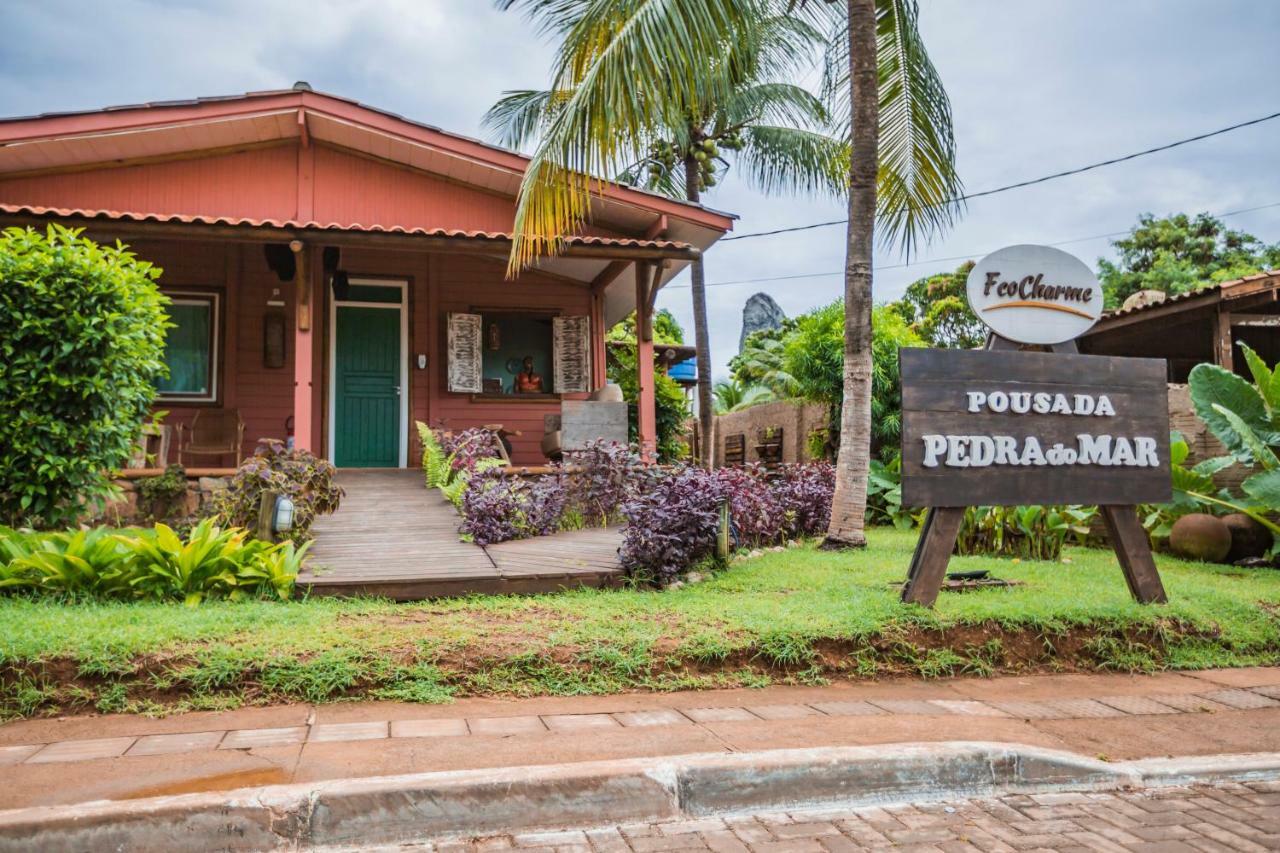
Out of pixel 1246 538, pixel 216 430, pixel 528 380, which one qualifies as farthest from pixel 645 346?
pixel 1246 538

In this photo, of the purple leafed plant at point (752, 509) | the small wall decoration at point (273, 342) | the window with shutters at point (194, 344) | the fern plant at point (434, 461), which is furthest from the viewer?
the small wall decoration at point (273, 342)

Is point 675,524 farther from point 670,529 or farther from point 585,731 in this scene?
point 585,731

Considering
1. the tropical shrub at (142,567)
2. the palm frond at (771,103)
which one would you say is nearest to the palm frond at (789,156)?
the palm frond at (771,103)

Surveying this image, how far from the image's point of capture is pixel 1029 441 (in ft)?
19.2

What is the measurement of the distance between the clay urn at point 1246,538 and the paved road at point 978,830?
605 cm

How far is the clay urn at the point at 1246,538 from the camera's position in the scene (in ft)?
28.2

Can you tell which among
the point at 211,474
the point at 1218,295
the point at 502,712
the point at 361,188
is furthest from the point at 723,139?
the point at 502,712

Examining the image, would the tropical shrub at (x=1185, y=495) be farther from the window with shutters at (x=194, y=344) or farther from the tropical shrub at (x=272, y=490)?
the window with shutters at (x=194, y=344)

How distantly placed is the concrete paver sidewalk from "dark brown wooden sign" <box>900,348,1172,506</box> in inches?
51.6

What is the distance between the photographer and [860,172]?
27.3 ft

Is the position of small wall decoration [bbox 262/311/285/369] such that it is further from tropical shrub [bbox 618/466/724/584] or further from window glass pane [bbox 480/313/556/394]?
tropical shrub [bbox 618/466/724/584]

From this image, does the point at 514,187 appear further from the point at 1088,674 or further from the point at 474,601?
the point at 1088,674

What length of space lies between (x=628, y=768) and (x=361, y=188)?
1014 centimetres

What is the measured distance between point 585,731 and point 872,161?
20.7 ft
